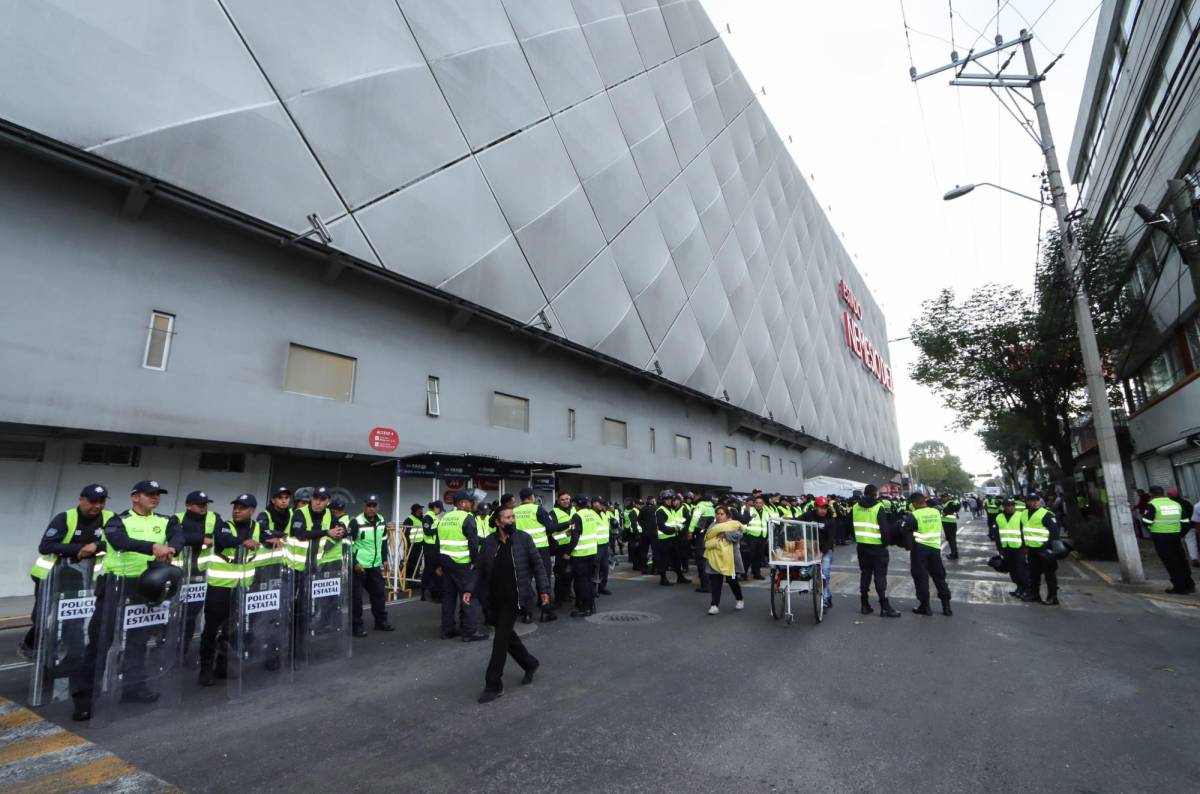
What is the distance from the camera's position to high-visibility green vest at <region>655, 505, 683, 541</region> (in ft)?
40.7

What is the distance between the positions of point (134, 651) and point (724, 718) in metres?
5.35

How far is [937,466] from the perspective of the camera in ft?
474

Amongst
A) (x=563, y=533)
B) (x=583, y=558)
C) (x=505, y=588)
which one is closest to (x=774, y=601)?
(x=583, y=558)

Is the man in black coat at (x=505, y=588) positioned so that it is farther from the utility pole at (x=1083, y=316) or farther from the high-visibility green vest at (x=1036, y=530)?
the utility pole at (x=1083, y=316)

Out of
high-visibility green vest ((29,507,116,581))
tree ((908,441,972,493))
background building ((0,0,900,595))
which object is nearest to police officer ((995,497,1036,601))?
background building ((0,0,900,595))

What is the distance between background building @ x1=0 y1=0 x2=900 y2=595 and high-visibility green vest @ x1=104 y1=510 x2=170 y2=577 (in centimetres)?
567

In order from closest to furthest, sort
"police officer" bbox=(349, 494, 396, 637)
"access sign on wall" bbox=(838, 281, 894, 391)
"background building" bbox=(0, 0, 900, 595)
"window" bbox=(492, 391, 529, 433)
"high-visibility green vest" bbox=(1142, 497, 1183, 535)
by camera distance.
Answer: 1. "police officer" bbox=(349, 494, 396, 637)
2. "background building" bbox=(0, 0, 900, 595)
3. "high-visibility green vest" bbox=(1142, 497, 1183, 535)
4. "window" bbox=(492, 391, 529, 433)
5. "access sign on wall" bbox=(838, 281, 894, 391)

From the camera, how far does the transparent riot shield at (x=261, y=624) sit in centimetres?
575

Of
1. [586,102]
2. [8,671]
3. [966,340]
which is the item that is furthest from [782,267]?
[8,671]

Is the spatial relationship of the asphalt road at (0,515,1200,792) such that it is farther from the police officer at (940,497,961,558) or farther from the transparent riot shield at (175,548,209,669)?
the police officer at (940,497,961,558)

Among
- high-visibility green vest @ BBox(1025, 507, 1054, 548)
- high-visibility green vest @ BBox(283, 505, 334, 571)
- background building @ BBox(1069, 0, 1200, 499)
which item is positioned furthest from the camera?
background building @ BBox(1069, 0, 1200, 499)

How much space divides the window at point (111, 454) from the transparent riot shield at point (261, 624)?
7.06m

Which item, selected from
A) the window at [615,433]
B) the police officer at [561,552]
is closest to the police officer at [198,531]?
the police officer at [561,552]

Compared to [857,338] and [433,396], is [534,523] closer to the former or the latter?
[433,396]
